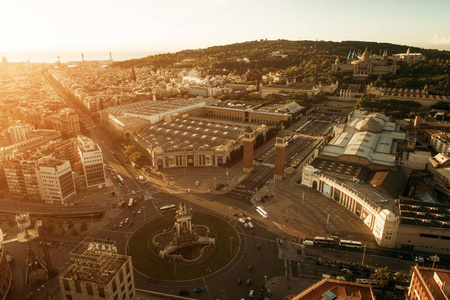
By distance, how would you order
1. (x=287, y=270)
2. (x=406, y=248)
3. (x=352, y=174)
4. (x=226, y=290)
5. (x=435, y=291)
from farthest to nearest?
(x=352, y=174) < (x=406, y=248) < (x=287, y=270) < (x=226, y=290) < (x=435, y=291)

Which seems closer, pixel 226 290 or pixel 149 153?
pixel 226 290

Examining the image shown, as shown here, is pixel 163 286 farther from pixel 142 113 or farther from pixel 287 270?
pixel 142 113

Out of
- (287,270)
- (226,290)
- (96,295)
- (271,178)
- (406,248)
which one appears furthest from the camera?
(271,178)

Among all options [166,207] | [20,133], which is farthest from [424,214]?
[20,133]

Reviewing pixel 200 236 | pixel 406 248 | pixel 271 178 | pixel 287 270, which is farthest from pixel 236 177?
pixel 406 248

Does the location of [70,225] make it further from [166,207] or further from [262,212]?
[262,212]

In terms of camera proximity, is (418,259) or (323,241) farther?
(323,241)
